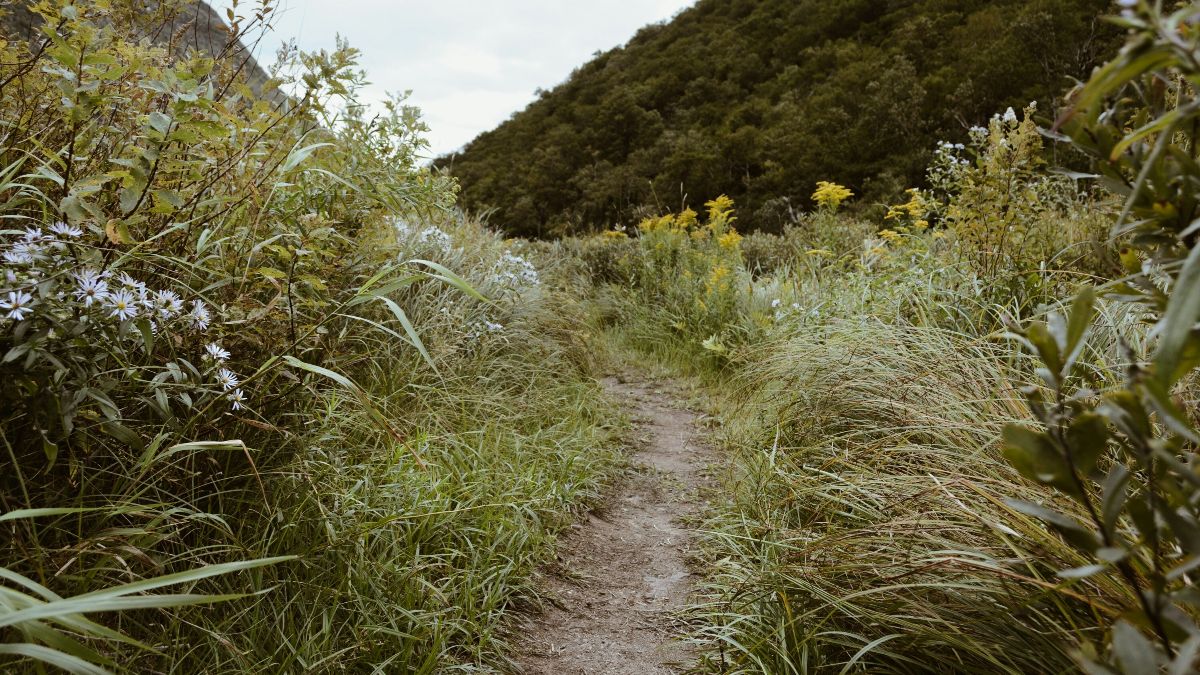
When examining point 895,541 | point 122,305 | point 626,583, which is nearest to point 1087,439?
point 895,541

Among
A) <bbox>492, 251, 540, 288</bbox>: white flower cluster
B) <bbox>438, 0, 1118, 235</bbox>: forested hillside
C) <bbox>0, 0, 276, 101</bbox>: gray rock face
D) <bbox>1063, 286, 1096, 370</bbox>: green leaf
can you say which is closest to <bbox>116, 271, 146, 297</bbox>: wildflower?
<bbox>0, 0, 276, 101</bbox>: gray rock face

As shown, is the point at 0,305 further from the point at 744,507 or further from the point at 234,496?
the point at 744,507

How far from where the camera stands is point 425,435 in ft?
7.57

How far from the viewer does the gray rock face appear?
6.77 ft

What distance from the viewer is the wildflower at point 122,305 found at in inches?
46.1

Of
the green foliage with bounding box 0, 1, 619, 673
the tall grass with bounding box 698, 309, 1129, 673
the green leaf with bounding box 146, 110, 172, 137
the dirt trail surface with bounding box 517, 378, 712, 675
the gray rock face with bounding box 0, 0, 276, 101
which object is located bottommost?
the dirt trail surface with bounding box 517, 378, 712, 675

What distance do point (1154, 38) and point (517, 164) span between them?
22.0 metres

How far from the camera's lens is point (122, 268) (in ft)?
5.05

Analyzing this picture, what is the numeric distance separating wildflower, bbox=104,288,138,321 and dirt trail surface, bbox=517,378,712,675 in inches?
52.9

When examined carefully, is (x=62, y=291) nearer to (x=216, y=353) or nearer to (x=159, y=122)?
(x=216, y=353)

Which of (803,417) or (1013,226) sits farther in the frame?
(1013,226)

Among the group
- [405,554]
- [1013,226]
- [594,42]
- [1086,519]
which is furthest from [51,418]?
[594,42]

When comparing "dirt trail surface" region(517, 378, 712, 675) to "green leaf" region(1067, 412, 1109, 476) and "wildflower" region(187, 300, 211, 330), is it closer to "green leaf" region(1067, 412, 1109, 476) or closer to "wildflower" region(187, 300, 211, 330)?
"wildflower" region(187, 300, 211, 330)

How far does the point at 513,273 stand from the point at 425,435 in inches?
85.1
